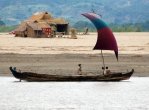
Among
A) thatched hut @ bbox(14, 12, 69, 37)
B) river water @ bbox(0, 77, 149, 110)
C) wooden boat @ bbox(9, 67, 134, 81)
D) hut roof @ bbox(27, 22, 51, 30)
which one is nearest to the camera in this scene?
river water @ bbox(0, 77, 149, 110)

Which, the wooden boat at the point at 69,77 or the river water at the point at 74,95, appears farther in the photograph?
the wooden boat at the point at 69,77

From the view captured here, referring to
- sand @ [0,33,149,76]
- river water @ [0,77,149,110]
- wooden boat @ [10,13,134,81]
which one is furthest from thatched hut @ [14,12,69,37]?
wooden boat @ [10,13,134,81]

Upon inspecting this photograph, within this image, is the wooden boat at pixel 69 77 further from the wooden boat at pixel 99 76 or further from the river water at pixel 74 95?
the river water at pixel 74 95

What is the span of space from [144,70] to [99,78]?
7184 mm

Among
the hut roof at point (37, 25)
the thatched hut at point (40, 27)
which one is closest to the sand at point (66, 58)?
the thatched hut at point (40, 27)

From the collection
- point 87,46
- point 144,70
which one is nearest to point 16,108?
point 144,70

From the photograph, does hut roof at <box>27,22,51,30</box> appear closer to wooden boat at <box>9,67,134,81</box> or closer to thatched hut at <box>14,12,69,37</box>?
thatched hut at <box>14,12,69,37</box>

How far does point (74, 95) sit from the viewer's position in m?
34.4

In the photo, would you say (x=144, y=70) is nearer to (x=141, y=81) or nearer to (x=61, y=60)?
(x=141, y=81)

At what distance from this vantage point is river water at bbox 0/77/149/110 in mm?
30047

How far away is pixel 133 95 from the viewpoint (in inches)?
1355

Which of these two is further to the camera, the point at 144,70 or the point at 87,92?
the point at 144,70

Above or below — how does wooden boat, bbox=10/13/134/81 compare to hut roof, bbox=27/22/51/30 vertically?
below

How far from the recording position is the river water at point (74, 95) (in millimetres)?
30047
